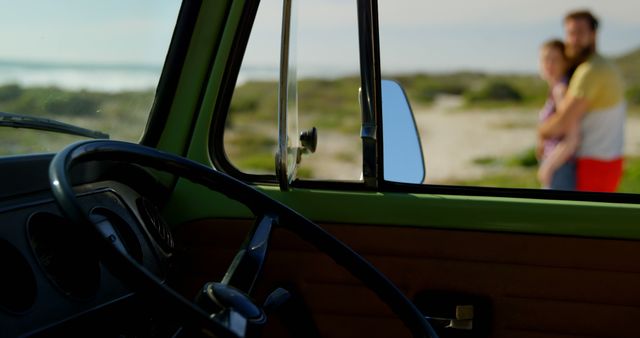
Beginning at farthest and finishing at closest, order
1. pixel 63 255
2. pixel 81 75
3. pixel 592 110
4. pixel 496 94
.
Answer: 1. pixel 496 94
2. pixel 592 110
3. pixel 81 75
4. pixel 63 255

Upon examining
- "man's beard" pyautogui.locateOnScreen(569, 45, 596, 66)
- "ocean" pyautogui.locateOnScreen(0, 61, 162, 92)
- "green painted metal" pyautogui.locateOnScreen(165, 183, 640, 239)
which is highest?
"ocean" pyautogui.locateOnScreen(0, 61, 162, 92)

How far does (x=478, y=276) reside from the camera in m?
1.97

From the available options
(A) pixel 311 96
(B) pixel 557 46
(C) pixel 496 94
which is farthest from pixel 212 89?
(C) pixel 496 94

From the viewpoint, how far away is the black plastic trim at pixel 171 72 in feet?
7.03

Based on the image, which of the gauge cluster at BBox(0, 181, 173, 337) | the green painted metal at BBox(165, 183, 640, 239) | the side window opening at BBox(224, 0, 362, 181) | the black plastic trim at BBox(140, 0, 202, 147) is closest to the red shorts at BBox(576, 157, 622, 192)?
the side window opening at BBox(224, 0, 362, 181)

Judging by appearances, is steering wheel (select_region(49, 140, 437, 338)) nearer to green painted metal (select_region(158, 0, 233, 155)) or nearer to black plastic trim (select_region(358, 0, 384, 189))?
black plastic trim (select_region(358, 0, 384, 189))

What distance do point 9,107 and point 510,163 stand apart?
39.2 feet

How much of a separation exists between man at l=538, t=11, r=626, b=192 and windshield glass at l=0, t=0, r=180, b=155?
7.85 feet

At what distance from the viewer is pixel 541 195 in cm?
201

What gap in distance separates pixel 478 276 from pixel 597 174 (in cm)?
232

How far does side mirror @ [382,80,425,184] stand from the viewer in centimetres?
204

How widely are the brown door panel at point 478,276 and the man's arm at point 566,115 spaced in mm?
2168

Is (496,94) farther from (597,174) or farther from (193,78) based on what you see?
(193,78)

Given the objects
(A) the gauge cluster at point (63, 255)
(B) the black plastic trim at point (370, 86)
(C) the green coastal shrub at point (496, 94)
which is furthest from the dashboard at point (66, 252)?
(C) the green coastal shrub at point (496, 94)
